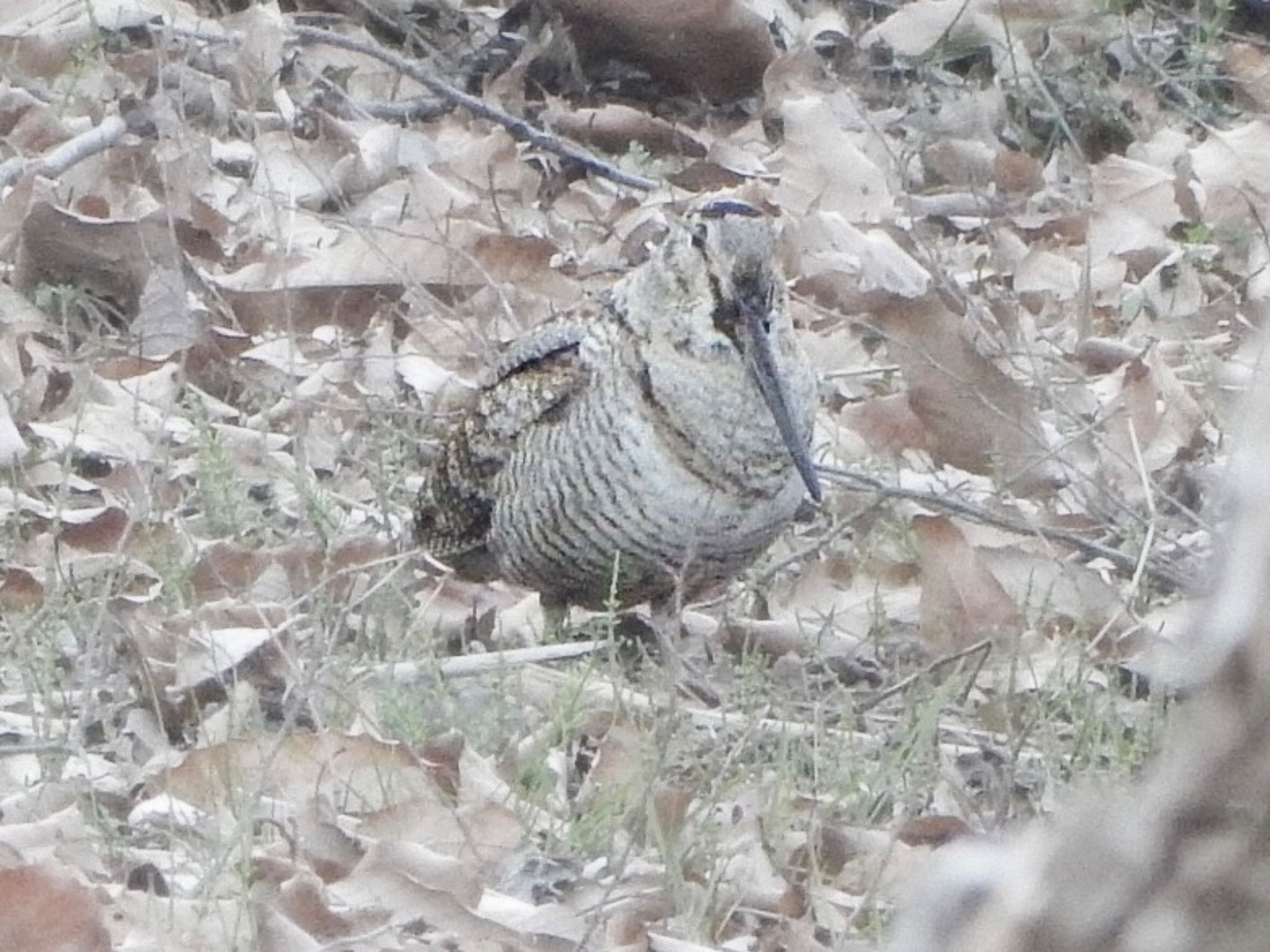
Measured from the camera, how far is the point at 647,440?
5.54m

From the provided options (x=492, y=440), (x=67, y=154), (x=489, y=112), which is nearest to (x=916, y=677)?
(x=492, y=440)

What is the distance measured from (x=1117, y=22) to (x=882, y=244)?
239cm

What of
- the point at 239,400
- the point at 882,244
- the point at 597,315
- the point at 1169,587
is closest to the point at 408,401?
the point at 239,400

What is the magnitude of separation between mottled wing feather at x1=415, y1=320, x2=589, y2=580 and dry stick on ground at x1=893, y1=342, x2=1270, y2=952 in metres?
4.65

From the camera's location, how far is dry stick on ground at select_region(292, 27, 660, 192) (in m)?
7.97

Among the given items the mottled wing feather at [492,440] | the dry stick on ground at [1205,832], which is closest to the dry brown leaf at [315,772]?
the mottled wing feather at [492,440]

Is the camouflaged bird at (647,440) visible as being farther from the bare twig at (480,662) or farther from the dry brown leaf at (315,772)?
the dry brown leaf at (315,772)

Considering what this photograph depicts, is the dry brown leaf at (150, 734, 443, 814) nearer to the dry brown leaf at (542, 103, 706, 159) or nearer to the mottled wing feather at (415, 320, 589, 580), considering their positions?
the mottled wing feather at (415, 320, 589, 580)

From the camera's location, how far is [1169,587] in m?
5.50

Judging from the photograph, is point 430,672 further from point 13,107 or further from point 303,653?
point 13,107

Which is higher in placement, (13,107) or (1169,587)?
(13,107)

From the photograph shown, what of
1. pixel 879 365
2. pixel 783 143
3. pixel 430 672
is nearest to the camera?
pixel 430 672

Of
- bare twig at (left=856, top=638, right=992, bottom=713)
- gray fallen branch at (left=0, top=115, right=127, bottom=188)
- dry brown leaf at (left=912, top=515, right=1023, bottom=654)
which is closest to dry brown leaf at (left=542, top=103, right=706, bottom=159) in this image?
gray fallen branch at (left=0, top=115, right=127, bottom=188)

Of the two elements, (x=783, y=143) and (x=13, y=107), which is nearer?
(x=13, y=107)
